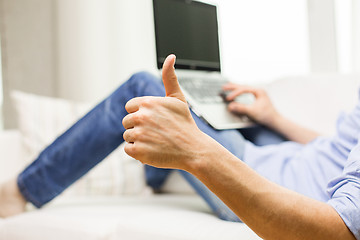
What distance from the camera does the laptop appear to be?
1.13m

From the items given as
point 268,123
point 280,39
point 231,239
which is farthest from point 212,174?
point 280,39

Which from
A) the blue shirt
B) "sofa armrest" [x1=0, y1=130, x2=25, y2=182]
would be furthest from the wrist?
"sofa armrest" [x1=0, y1=130, x2=25, y2=182]

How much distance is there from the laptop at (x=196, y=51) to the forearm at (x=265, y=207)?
489 millimetres

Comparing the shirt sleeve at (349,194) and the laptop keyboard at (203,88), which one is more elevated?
the laptop keyboard at (203,88)

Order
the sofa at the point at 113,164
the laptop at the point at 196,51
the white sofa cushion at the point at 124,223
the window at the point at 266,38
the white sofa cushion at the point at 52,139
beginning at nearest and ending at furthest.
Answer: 1. the white sofa cushion at the point at 124,223
2. the sofa at the point at 113,164
3. the laptop at the point at 196,51
4. the white sofa cushion at the point at 52,139
5. the window at the point at 266,38

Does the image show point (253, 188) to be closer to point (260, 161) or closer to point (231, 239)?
point (231, 239)

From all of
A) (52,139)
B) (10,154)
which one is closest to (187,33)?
(52,139)

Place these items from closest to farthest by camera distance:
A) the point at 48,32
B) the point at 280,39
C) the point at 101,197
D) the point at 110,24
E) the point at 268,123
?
the point at 268,123
the point at 101,197
the point at 280,39
the point at 110,24
the point at 48,32

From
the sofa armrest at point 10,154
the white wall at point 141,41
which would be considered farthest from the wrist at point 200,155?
the white wall at point 141,41

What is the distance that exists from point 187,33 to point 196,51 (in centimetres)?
7

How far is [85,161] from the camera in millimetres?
1066

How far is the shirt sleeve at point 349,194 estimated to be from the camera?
55 cm

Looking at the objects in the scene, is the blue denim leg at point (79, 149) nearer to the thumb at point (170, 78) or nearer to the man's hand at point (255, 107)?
the man's hand at point (255, 107)

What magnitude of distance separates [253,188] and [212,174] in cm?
6
